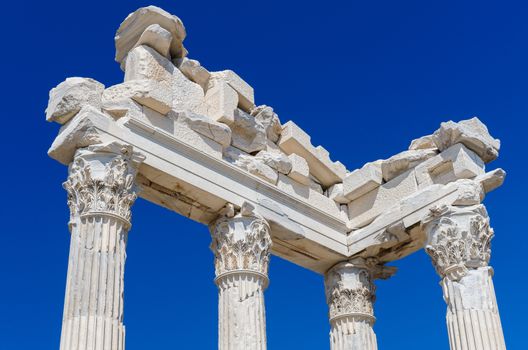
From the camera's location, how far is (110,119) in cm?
1451

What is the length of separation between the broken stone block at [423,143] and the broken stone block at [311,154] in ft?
6.61

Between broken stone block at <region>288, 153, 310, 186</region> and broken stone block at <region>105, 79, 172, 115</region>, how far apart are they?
3619 millimetres

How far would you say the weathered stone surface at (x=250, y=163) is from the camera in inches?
661

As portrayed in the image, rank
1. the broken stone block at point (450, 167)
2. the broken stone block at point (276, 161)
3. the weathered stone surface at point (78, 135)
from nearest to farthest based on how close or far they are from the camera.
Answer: the weathered stone surface at point (78, 135), the broken stone block at point (450, 167), the broken stone block at point (276, 161)

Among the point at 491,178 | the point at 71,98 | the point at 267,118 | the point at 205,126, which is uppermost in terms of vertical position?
the point at 267,118

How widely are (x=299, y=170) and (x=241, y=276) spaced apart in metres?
3.39

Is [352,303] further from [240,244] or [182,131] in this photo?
[182,131]

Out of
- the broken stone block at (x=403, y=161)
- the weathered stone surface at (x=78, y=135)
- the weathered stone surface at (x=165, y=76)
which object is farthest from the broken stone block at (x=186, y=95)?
the broken stone block at (x=403, y=161)

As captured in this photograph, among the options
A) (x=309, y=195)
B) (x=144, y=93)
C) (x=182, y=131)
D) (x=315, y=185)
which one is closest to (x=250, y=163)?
(x=182, y=131)

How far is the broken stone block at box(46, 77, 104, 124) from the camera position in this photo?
47.3 feet

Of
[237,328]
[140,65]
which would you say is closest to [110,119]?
[140,65]

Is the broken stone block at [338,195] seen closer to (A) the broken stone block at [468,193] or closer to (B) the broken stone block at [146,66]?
(A) the broken stone block at [468,193]

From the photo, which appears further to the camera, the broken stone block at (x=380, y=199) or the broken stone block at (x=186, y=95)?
the broken stone block at (x=380, y=199)

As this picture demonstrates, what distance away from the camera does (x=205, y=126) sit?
16.1 m
